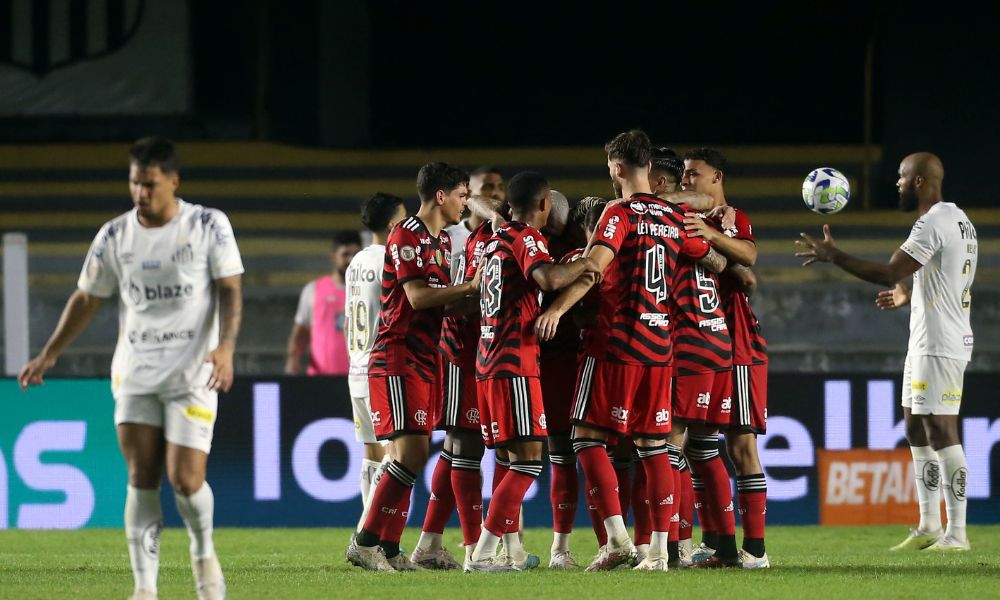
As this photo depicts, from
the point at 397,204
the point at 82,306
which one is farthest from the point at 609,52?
the point at 82,306

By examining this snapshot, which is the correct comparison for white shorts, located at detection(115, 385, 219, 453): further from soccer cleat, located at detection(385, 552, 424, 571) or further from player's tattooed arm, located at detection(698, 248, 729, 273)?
player's tattooed arm, located at detection(698, 248, 729, 273)

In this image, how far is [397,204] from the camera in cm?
802

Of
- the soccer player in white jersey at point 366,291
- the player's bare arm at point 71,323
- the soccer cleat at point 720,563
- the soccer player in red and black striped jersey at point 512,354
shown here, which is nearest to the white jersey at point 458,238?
the soccer player in white jersey at point 366,291

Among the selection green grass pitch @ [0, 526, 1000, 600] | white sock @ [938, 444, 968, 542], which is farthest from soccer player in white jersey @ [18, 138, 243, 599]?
white sock @ [938, 444, 968, 542]

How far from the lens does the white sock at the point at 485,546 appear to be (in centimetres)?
686

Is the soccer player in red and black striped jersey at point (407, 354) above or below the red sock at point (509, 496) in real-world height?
above

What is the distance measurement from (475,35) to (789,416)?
8.18 metres

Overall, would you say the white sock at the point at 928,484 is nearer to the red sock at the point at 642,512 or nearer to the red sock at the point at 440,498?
the red sock at the point at 642,512

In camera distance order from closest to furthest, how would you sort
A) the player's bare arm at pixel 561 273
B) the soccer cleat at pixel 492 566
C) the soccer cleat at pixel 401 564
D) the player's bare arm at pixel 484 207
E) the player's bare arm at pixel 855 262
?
1. the player's bare arm at pixel 561 273
2. the player's bare arm at pixel 855 262
3. the soccer cleat at pixel 492 566
4. the soccer cleat at pixel 401 564
5. the player's bare arm at pixel 484 207

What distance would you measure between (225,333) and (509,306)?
1646 mm

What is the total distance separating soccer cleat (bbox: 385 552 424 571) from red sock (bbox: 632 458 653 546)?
1.08m

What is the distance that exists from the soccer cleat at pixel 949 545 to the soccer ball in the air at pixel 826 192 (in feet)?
6.87

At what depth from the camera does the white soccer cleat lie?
5.46 meters

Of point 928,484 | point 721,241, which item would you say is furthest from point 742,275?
point 928,484
